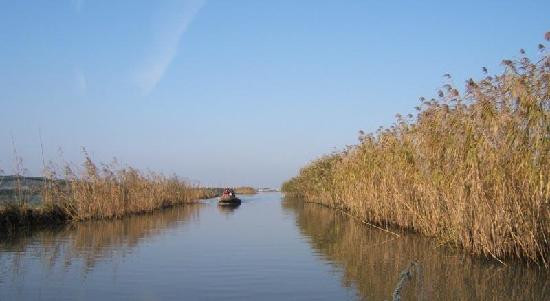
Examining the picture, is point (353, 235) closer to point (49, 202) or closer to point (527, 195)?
point (527, 195)

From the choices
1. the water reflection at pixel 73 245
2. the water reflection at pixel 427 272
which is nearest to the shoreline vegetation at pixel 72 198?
the water reflection at pixel 73 245

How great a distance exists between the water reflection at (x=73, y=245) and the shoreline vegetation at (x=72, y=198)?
1117mm

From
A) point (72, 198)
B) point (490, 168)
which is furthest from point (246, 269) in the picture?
point (72, 198)

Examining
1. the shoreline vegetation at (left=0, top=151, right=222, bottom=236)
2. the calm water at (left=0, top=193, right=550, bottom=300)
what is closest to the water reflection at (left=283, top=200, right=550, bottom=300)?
the calm water at (left=0, top=193, right=550, bottom=300)

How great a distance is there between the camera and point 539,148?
29.9 feet

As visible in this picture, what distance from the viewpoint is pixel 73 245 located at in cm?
1368

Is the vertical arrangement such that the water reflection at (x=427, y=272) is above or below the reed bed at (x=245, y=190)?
below

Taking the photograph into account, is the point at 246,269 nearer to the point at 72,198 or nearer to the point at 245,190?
the point at 72,198

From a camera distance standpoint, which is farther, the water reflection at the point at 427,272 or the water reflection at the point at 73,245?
the water reflection at the point at 73,245

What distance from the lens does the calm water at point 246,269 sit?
8000 millimetres

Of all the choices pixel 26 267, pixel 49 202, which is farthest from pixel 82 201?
pixel 26 267

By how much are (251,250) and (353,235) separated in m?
4.04

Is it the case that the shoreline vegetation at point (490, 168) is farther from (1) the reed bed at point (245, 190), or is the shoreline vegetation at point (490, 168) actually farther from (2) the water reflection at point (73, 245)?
(1) the reed bed at point (245, 190)

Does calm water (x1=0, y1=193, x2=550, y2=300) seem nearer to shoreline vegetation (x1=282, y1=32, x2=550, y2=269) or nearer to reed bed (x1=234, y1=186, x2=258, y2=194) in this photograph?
shoreline vegetation (x1=282, y1=32, x2=550, y2=269)
